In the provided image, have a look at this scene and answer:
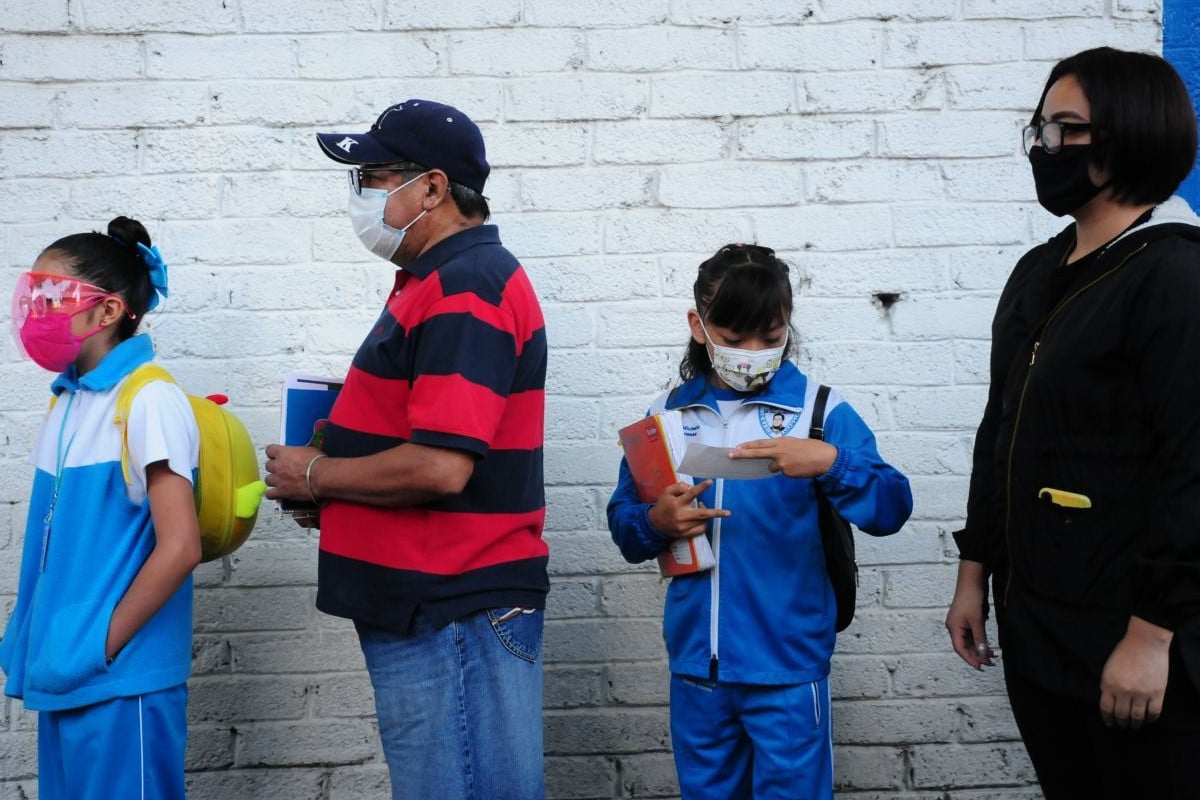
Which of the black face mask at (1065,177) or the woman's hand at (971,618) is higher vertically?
the black face mask at (1065,177)

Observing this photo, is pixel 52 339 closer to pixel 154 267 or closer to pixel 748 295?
pixel 154 267

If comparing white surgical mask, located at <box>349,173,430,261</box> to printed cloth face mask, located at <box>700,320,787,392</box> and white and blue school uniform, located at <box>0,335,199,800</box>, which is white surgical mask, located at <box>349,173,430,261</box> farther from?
printed cloth face mask, located at <box>700,320,787,392</box>

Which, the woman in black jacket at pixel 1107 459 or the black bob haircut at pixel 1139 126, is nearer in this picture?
the woman in black jacket at pixel 1107 459

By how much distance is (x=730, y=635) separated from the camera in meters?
2.37

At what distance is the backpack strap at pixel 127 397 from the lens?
230 cm

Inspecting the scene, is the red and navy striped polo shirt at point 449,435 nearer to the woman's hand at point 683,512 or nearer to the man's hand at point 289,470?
the man's hand at point 289,470

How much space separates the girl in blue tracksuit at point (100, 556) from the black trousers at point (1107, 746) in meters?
1.66

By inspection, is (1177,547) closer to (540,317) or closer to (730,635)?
(730,635)

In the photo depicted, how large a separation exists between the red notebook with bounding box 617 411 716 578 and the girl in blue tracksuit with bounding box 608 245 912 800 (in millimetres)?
30

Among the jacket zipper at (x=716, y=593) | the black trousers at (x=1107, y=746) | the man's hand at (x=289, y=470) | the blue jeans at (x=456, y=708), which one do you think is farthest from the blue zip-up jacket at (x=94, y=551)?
the black trousers at (x=1107, y=746)

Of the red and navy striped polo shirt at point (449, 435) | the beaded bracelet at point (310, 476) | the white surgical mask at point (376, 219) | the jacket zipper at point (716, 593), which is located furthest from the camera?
the jacket zipper at point (716, 593)

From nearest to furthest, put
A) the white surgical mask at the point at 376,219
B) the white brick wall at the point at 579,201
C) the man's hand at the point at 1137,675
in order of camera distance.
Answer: the man's hand at the point at 1137,675 < the white surgical mask at the point at 376,219 < the white brick wall at the point at 579,201

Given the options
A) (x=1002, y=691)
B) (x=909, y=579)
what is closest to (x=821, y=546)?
(x=909, y=579)

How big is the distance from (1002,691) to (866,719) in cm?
39
